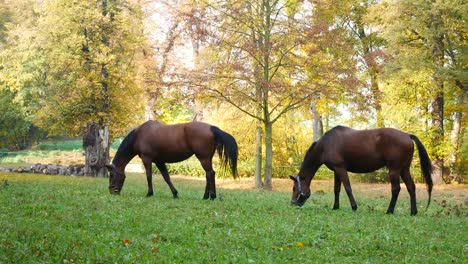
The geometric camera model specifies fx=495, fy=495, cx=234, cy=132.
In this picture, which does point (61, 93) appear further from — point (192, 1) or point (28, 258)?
point (28, 258)

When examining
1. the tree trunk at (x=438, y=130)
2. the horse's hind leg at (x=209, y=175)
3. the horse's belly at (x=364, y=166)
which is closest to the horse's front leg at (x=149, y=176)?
the horse's hind leg at (x=209, y=175)

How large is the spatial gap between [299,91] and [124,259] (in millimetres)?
19588

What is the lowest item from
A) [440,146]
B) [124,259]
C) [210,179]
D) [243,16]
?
[124,259]

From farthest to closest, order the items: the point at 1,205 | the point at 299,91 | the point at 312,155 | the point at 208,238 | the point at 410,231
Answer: the point at 299,91
the point at 312,155
the point at 1,205
the point at 410,231
the point at 208,238

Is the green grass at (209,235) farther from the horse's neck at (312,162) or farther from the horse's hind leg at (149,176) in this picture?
the horse's hind leg at (149,176)

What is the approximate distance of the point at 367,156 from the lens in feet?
42.2

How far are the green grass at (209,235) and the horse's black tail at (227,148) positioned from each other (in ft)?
6.71

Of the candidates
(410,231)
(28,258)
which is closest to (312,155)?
(410,231)

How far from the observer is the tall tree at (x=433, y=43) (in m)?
30.6

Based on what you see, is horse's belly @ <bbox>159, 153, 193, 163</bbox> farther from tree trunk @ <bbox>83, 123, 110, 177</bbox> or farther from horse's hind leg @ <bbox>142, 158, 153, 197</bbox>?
tree trunk @ <bbox>83, 123, 110, 177</bbox>

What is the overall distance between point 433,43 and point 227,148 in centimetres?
2300

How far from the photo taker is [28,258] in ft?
19.0

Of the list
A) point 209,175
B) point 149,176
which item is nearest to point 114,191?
point 149,176

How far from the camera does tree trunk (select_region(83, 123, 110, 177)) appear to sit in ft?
96.4
